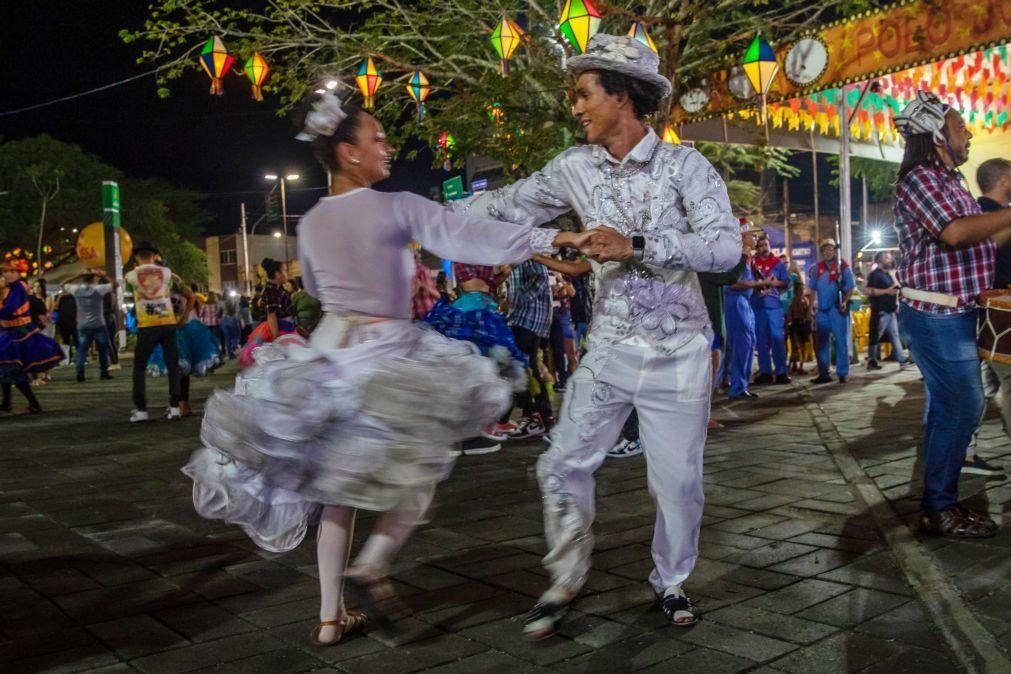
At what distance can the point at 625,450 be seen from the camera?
22.3 ft

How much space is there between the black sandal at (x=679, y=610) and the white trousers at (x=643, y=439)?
Answer: 146mm

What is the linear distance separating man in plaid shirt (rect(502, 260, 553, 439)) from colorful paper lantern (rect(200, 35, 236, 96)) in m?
6.06

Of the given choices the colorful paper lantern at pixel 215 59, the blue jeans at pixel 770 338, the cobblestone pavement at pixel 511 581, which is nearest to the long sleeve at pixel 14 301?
the colorful paper lantern at pixel 215 59

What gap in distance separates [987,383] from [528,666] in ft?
14.5

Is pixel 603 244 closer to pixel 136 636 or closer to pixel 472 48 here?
pixel 136 636

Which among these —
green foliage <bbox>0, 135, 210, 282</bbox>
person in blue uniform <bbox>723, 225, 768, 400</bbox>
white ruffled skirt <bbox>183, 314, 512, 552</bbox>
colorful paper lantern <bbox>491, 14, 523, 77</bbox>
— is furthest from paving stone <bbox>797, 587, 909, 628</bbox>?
green foliage <bbox>0, 135, 210, 282</bbox>

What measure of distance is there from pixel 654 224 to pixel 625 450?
12.8ft

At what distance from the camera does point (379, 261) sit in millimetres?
2994

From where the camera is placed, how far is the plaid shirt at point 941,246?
4121mm

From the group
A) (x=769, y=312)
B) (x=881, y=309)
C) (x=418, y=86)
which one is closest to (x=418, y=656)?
(x=769, y=312)

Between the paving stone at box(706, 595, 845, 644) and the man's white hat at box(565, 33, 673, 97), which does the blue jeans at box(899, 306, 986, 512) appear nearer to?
the paving stone at box(706, 595, 845, 644)

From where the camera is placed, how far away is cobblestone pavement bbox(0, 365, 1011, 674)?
9.88ft

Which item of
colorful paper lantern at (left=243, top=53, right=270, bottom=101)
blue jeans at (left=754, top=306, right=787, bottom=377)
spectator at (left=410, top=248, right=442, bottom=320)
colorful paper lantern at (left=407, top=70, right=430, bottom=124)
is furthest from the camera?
colorful paper lantern at (left=407, top=70, right=430, bottom=124)

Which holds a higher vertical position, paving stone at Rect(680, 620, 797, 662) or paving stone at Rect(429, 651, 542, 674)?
paving stone at Rect(429, 651, 542, 674)
